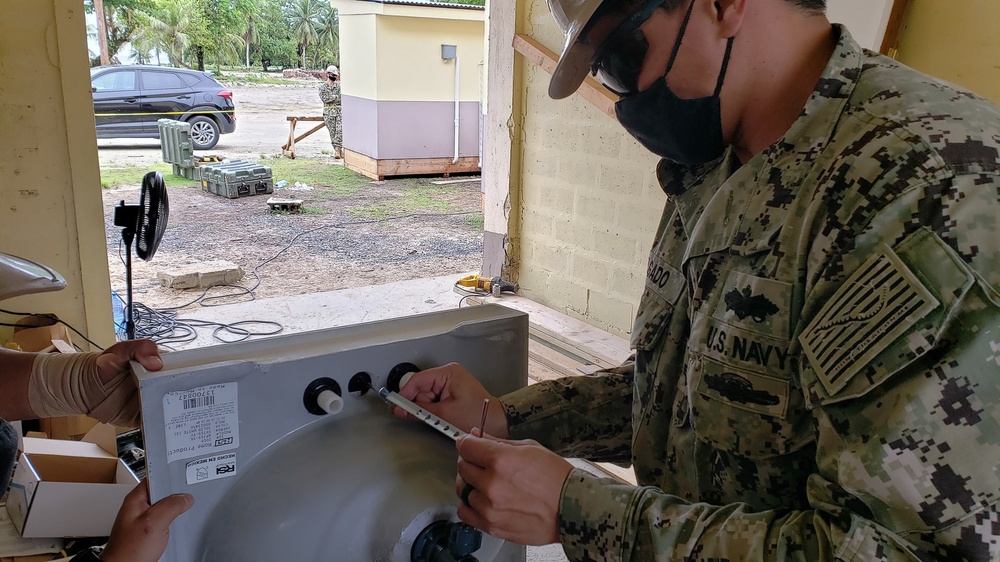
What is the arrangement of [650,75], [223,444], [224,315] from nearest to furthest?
[223,444]
[650,75]
[224,315]

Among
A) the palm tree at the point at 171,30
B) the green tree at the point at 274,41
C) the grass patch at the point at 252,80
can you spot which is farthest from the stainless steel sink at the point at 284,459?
the green tree at the point at 274,41

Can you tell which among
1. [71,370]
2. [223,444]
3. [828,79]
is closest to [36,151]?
[71,370]

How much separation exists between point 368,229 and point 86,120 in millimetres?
4747

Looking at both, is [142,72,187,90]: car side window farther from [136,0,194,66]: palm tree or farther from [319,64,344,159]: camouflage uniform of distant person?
[136,0,194,66]: palm tree

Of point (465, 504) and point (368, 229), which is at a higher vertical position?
point (465, 504)

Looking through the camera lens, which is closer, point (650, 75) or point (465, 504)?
point (465, 504)

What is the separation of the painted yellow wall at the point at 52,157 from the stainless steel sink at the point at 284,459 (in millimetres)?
2604

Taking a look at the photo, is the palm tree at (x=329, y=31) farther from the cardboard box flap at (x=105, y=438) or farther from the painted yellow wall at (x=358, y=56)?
the cardboard box flap at (x=105, y=438)

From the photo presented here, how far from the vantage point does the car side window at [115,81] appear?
36.6 feet

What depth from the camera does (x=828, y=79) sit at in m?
0.89

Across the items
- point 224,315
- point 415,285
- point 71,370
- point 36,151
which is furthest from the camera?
point 415,285

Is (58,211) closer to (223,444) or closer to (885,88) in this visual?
(223,444)

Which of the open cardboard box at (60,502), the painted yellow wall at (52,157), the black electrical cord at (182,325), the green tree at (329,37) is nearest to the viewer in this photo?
the open cardboard box at (60,502)

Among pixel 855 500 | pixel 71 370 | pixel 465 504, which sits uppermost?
pixel 855 500
